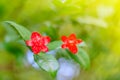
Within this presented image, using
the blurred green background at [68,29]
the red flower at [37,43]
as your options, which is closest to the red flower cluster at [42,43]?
the red flower at [37,43]

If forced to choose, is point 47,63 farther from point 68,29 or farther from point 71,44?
point 68,29

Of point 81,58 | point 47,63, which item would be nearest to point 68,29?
point 81,58

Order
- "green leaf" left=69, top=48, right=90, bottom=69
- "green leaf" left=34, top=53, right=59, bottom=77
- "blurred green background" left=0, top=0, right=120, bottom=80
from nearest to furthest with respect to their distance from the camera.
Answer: "green leaf" left=34, top=53, right=59, bottom=77
"green leaf" left=69, top=48, right=90, bottom=69
"blurred green background" left=0, top=0, right=120, bottom=80

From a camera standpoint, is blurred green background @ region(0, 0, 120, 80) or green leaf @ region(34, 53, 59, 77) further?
blurred green background @ region(0, 0, 120, 80)

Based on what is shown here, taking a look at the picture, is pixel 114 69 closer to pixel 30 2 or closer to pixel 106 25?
pixel 106 25

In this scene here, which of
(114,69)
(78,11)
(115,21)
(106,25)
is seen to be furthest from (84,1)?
(114,69)

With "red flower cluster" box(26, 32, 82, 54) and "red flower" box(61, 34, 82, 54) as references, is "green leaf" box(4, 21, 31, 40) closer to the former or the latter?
"red flower cluster" box(26, 32, 82, 54)

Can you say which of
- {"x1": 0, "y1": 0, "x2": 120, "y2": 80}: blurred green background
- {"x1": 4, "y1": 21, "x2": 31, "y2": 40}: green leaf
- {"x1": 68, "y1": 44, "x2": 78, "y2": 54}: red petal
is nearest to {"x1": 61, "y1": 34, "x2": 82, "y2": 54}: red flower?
{"x1": 68, "y1": 44, "x2": 78, "y2": 54}: red petal

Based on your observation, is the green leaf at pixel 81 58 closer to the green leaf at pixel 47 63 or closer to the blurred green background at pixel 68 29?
the green leaf at pixel 47 63

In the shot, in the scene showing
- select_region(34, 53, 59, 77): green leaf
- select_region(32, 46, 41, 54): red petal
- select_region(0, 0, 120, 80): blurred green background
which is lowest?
select_region(34, 53, 59, 77): green leaf
